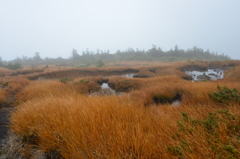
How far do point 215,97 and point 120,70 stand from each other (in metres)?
15.9

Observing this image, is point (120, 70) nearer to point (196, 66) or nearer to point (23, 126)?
point (196, 66)

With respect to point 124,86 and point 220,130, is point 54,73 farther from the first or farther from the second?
point 220,130

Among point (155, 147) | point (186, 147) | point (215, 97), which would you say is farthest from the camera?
point (215, 97)

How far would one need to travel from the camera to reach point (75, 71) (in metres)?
19.1

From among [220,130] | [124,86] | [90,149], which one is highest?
[220,130]

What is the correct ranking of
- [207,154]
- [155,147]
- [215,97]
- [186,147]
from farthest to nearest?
[215,97] → [155,147] → [186,147] → [207,154]

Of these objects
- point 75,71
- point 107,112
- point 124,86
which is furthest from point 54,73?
point 107,112

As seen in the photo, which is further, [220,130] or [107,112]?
[107,112]

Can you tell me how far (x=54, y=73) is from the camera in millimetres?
17875

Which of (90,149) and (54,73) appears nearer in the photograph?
(90,149)

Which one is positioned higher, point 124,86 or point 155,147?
point 155,147

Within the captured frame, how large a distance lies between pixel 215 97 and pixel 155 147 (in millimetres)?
3556

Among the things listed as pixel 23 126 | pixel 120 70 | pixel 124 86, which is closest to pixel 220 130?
pixel 23 126

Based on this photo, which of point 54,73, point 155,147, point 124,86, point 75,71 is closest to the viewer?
point 155,147
